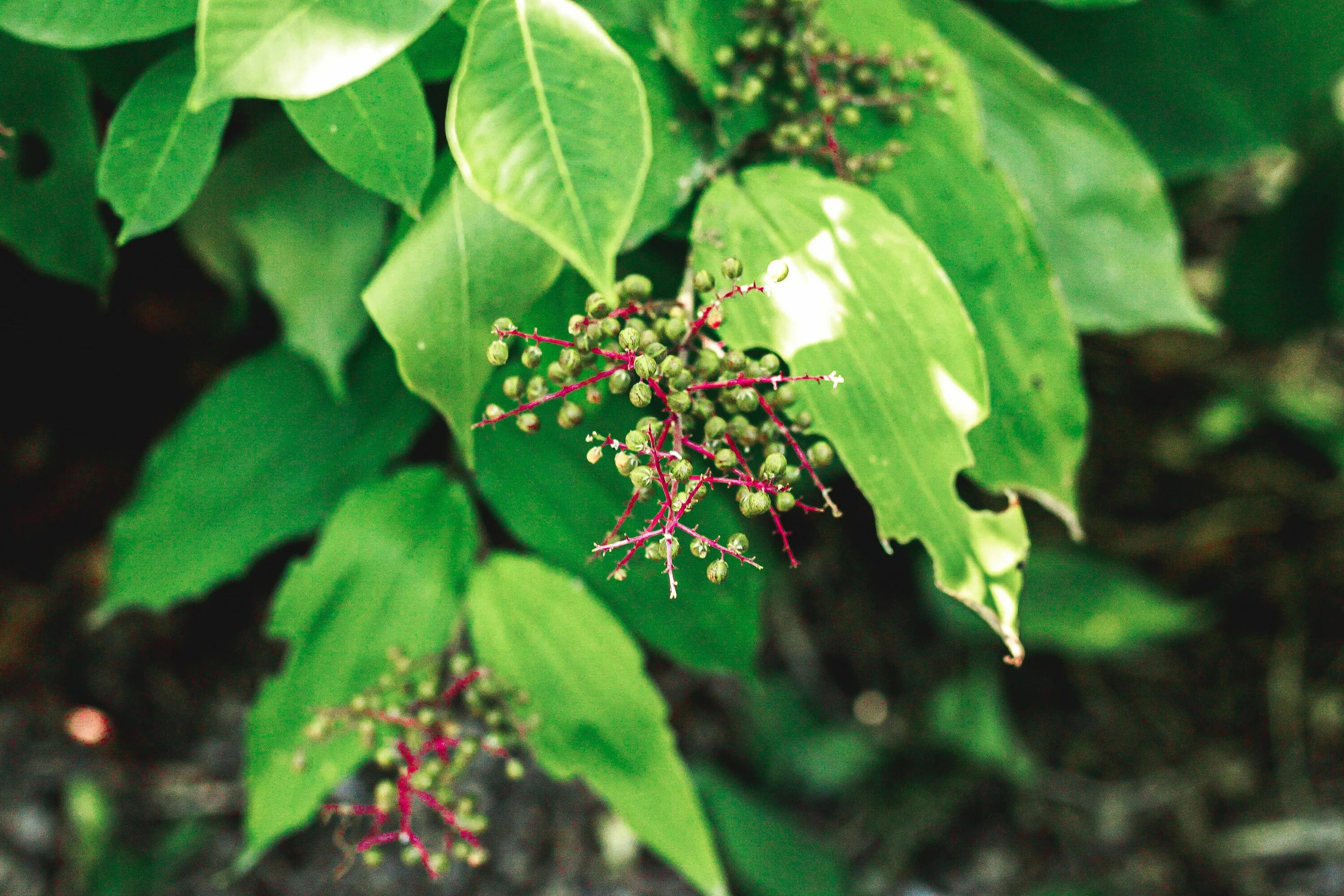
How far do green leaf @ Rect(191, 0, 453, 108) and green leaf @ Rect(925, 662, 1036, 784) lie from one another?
6.21 feet

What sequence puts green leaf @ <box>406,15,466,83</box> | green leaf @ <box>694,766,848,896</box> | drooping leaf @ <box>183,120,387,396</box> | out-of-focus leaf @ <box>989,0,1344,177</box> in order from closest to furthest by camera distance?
1. green leaf @ <box>406,15,466,83</box>
2. drooping leaf @ <box>183,120,387,396</box>
3. out-of-focus leaf @ <box>989,0,1344,177</box>
4. green leaf @ <box>694,766,848,896</box>

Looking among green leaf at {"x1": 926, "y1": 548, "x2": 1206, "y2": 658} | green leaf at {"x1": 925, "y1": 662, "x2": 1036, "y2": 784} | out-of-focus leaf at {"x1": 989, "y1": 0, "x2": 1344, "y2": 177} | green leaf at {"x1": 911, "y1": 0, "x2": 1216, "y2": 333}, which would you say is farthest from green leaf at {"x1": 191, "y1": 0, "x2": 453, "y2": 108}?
green leaf at {"x1": 925, "y1": 662, "x2": 1036, "y2": 784}

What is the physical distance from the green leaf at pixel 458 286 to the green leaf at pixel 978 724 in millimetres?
1617

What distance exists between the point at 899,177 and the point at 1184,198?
1282 millimetres

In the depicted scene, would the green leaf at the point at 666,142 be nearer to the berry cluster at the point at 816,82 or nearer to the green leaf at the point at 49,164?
the berry cluster at the point at 816,82

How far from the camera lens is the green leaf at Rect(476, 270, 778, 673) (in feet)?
3.93

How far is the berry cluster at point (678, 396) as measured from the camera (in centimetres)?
79

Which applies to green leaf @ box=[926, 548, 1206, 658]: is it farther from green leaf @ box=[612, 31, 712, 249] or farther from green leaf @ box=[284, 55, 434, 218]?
green leaf @ box=[284, 55, 434, 218]

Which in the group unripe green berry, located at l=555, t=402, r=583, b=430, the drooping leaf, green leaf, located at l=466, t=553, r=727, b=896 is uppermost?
unripe green berry, located at l=555, t=402, r=583, b=430

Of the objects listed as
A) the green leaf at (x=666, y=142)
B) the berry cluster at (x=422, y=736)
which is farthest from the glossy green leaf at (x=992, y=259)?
the berry cluster at (x=422, y=736)

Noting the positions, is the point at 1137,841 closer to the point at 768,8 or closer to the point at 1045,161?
the point at 1045,161

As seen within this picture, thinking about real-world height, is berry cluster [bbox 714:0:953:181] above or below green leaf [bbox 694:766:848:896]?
above

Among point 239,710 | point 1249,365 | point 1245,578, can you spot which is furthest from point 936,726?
point 239,710

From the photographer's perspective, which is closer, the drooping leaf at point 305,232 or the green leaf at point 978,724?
the drooping leaf at point 305,232
